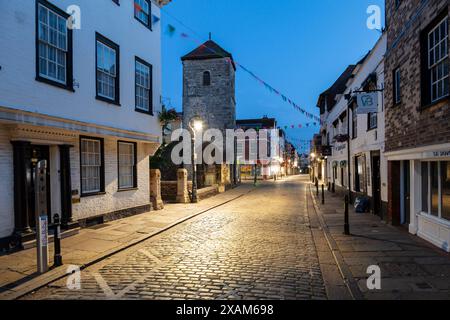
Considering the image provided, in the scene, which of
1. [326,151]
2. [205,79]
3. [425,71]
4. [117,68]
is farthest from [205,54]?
[425,71]

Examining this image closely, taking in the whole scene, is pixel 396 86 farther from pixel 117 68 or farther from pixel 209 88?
pixel 209 88

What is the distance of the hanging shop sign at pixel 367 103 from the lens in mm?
11766

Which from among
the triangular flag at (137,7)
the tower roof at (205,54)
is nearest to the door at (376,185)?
the triangular flag at (137,7)

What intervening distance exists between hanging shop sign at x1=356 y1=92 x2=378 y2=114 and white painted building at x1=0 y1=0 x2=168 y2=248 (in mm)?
8512

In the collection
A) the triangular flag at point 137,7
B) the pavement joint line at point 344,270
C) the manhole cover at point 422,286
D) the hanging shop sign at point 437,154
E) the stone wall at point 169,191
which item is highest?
the triangular flag at point 137,7

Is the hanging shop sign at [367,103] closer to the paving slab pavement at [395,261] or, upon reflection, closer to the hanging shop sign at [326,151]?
the paving slab pavement at [395,261]

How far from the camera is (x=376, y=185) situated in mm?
13688

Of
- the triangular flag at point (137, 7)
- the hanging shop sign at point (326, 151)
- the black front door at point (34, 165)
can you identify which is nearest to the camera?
the black front door at point (34, 165)

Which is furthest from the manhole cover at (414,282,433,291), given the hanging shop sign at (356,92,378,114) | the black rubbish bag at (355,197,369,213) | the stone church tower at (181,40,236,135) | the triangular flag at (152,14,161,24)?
the stone church tower at (181,40,236,135)

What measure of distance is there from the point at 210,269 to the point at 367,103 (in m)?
8.58

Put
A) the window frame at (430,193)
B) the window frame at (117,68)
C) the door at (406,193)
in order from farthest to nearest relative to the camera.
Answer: the window frame at (117,68) → the door at (406,193) → the window frame at (430,193)

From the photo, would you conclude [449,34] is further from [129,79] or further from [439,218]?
[129,79]

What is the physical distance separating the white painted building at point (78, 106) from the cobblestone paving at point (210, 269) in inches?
123

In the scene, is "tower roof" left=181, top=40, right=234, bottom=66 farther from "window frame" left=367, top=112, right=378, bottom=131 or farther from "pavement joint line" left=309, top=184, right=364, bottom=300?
"pavement joint line" left=309, top=184, right=364, bottom=300
